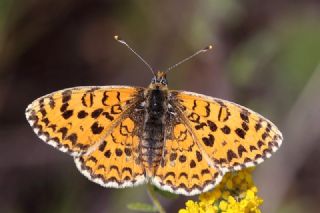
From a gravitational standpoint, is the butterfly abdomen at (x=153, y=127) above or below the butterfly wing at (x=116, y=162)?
above

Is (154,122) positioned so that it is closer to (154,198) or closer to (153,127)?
(153,127)

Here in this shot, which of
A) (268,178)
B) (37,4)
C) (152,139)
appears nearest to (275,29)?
(268,178)

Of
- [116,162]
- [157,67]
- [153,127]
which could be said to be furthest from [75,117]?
[157,67]

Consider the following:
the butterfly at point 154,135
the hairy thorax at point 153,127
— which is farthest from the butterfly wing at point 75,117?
the hairy thorax at point 153,127

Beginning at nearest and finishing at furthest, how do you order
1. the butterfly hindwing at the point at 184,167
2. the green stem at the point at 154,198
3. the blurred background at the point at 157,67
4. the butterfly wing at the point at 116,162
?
1. the butterfly hindwing at the point at 184,167
2. the butterfly wing at the point at 116,162
3. the green stem at the point at 154,198
4. the blurred background at the point at 157,67

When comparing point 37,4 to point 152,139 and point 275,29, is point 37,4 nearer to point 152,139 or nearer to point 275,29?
point 275,29

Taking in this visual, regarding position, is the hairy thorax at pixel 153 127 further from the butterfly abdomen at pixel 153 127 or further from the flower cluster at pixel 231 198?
the flower cluster at pixel 231 198

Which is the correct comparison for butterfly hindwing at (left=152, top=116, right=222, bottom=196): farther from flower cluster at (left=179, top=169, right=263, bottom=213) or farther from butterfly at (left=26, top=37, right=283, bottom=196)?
flower cluster at (left=179, top=169, right=263, bottom=213)
